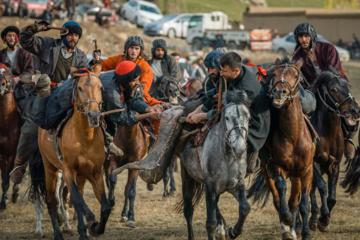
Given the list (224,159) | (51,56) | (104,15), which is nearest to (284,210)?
(224,159)

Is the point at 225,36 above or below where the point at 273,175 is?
above

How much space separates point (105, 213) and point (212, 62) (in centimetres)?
237

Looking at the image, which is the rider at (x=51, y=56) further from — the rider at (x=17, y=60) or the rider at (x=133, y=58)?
the rider at (x=17, y=60)

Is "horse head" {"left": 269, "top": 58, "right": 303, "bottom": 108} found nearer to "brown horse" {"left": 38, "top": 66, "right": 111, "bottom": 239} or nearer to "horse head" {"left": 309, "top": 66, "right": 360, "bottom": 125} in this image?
"horse head" {"left": 309, "top": 66, "right": 360, "bottom": 125}

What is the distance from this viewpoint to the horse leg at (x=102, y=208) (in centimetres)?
748

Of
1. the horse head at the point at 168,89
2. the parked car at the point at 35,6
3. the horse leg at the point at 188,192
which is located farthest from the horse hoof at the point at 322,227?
the parked car at the point at 35,6

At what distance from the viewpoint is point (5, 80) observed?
10320 mm

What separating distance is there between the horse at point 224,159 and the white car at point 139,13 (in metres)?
34.1

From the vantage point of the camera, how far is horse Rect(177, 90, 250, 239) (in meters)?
6.50

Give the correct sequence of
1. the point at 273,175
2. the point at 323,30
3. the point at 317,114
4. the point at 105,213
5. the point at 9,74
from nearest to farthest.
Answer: the point at 105,213, the point at 273,175, the point at 317,114, the point at 9,74, the point at 323,30

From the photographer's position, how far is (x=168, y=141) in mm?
7824

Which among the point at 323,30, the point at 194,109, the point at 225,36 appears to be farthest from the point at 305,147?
the point at 323,30

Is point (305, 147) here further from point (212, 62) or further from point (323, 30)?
point (323, 30)

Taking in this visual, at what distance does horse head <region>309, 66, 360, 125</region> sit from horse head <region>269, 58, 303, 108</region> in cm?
141
